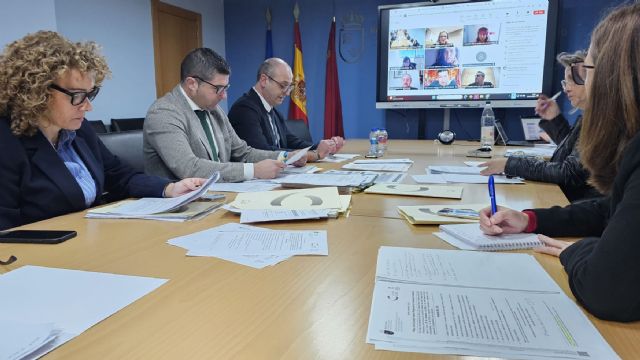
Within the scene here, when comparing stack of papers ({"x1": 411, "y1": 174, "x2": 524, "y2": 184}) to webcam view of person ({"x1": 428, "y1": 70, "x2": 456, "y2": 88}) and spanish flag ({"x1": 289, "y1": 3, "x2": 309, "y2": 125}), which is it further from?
spanish flag ({"x1": 289, "y1": 3, "x2": 309, "y2": 125})

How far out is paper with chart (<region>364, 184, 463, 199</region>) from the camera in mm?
1509

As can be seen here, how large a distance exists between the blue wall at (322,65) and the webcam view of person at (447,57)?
1.75 feet

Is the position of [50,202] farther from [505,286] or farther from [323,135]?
[323,135]

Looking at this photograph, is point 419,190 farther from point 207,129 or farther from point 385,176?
point 207,129

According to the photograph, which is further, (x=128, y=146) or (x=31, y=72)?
(x=128, y=146)

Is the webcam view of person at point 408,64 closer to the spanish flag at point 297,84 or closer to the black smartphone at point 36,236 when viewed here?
the spanish flag at point 297,84

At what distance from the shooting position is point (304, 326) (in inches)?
25.2

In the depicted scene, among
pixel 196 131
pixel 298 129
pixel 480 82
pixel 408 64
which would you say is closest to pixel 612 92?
pixel 196 131

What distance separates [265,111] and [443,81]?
1838 millimetres

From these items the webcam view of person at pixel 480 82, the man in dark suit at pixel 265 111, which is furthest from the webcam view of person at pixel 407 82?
Result: the man in dark suit at pixel 265 111

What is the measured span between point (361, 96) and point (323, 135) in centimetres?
58

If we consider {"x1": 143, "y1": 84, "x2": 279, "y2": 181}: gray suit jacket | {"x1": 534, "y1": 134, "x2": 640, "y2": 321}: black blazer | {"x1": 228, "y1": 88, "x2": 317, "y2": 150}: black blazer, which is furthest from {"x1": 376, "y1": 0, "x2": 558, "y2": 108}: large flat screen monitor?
{"x1": 534, "y1": 134, "x2": 640, "y2": 321}: black blazer

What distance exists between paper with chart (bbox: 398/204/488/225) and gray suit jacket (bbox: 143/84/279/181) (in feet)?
2.69

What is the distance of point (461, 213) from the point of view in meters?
1.23
